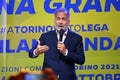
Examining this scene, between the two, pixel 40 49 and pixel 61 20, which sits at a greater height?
pixel 61 20

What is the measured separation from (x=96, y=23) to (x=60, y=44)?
244 millimetres

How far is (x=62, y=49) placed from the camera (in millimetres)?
1458

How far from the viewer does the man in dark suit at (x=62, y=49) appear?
1.45m

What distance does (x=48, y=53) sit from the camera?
4.85ft

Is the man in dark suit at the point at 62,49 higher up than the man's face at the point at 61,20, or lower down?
lower down

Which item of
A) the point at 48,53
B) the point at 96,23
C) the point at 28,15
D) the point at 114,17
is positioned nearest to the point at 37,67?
the point at 48,53

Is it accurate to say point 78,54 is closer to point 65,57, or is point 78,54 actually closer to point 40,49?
point 65,57

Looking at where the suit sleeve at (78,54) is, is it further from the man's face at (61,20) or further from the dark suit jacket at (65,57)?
the man's face at (61,20)

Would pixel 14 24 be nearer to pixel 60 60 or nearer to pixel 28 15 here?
pixel 28 15

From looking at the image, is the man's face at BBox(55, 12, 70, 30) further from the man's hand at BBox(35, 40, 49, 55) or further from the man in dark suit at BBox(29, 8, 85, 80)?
the man's hand at BBox(35, 40, 49, 55)

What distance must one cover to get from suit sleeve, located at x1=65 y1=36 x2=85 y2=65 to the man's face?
12 cm

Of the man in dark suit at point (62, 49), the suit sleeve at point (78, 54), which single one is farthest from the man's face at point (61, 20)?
the suit sleeve at point (78, 54)

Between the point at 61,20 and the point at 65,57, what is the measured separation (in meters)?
0.21

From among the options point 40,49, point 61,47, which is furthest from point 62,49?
point 40,49
